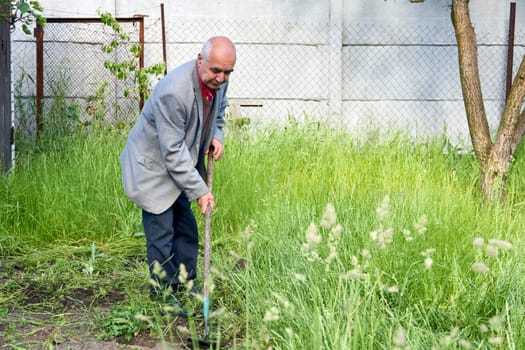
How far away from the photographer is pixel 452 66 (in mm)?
9398

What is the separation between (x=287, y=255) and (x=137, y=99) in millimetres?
5006

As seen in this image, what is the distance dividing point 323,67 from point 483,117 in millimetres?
3182

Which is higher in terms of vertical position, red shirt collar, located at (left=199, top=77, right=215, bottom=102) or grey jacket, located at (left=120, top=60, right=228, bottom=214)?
red shirt collar, located at (left=199, top=77, right=215, bottom=102)

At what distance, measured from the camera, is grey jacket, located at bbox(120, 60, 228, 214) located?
378cm

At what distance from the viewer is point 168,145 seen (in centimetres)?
376

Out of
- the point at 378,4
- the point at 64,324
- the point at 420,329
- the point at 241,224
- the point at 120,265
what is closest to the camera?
the point at 420,329

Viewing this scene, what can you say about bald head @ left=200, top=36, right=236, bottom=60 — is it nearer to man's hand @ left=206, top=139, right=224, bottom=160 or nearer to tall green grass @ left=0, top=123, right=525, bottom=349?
man's hand @ left=206, top=139, right=224, bottom=160

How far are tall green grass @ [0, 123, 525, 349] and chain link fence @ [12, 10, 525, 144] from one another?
1.47 metres

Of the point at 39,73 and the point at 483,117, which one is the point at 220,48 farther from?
the point at 39,73

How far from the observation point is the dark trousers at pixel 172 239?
4.08 metres

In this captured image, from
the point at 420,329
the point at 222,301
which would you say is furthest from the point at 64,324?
the point at 420,329

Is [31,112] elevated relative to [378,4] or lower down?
lower down

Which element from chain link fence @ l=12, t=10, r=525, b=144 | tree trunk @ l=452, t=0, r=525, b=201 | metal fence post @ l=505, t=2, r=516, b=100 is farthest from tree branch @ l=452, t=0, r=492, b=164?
metal fence post @ l=505, t=2, r=516, b=100

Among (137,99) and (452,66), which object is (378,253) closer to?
(137,99)
